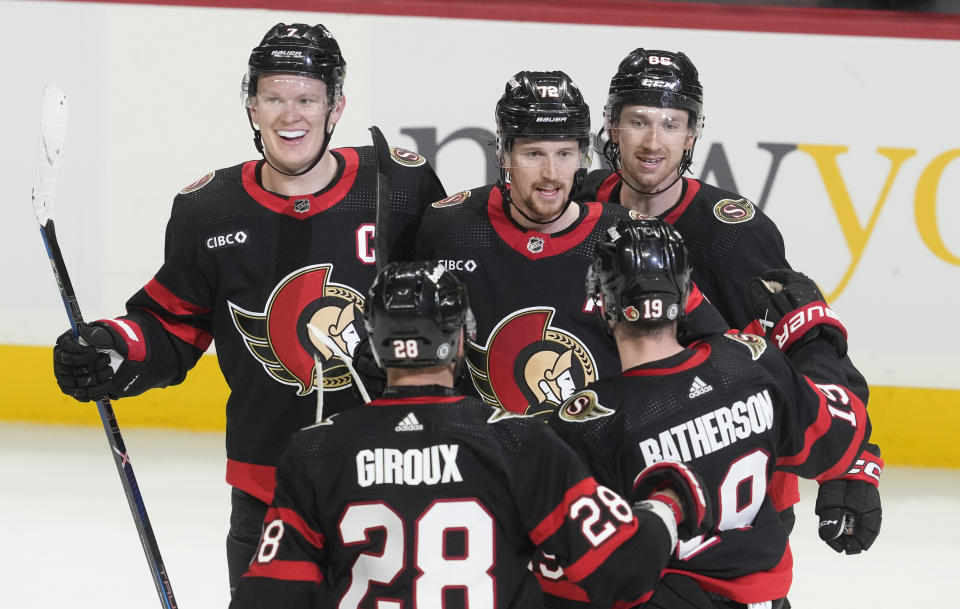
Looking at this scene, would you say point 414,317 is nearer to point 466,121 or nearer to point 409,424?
point 409,424

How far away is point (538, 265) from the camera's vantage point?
2414 millimetres

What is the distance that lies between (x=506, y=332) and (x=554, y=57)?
2684 mm

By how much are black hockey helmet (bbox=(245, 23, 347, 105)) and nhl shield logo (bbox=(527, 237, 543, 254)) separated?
1.71 ft

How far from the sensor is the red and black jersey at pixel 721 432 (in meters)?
1.95

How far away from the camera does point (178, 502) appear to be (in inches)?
177

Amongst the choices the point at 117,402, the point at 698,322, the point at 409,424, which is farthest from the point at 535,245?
the point at 117,402

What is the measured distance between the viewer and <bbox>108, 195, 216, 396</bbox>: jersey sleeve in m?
2.54

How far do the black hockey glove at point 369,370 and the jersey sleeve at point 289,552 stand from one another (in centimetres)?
48

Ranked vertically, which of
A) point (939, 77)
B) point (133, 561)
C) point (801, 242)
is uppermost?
point (939, 77)

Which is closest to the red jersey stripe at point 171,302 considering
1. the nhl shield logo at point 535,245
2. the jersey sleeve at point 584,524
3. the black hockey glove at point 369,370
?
the black hockey glove at point 369,370

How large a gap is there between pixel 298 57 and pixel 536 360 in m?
0.78

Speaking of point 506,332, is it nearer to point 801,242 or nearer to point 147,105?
point 801,242

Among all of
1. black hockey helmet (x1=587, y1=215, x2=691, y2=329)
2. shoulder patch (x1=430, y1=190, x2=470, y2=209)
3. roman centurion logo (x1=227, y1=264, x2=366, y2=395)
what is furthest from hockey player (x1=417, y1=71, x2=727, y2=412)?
black hockey helmet (x1=587, y1=215, x2=691, y2=329)

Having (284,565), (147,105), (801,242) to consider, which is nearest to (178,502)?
(147,105)
